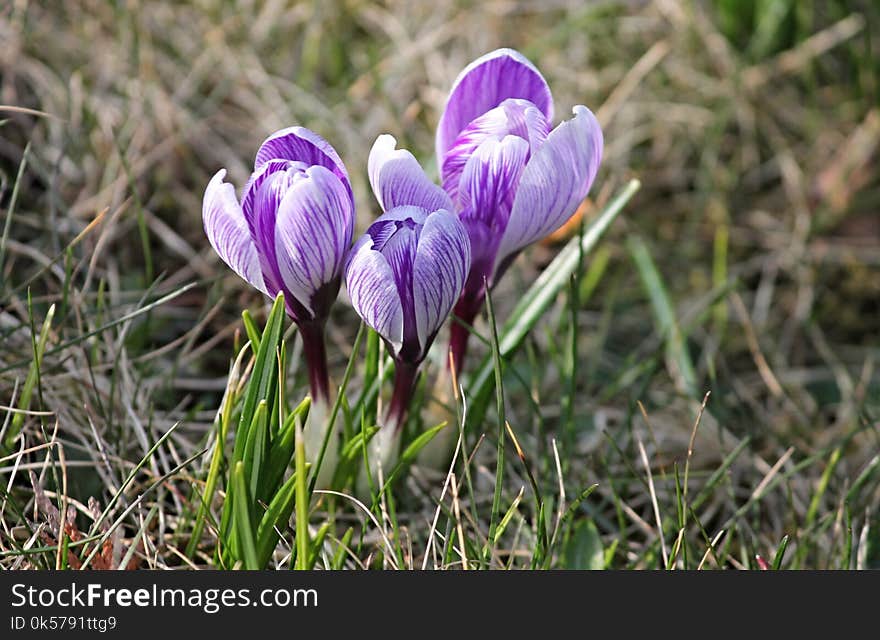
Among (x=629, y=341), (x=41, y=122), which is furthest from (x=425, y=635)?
(x=41, y=122)

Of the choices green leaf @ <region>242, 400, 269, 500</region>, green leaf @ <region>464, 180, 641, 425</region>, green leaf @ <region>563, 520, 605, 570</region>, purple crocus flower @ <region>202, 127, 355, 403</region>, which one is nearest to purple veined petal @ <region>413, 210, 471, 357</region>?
purple crocus flower @ <region>202, 127, 355, 403</region>

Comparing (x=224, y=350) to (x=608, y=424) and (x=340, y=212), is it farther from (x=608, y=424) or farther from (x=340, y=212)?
(x=340, y=212)

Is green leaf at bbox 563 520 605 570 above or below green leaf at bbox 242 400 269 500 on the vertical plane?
below

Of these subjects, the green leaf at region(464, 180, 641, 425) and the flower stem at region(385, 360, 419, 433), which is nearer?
the flower stem at region(385, 360, 419, 433)

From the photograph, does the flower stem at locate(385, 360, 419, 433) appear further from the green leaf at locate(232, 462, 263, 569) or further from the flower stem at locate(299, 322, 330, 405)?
the green leaf at locate(232, 462, 263, 569)

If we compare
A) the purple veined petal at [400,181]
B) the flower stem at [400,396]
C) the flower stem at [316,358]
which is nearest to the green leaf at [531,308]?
the flower stem at [400,396]

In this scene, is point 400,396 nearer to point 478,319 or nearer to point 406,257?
point 406,257

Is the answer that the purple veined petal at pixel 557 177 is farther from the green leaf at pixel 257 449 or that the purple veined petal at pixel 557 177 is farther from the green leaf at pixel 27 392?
the green leaf at pixel 27 392
